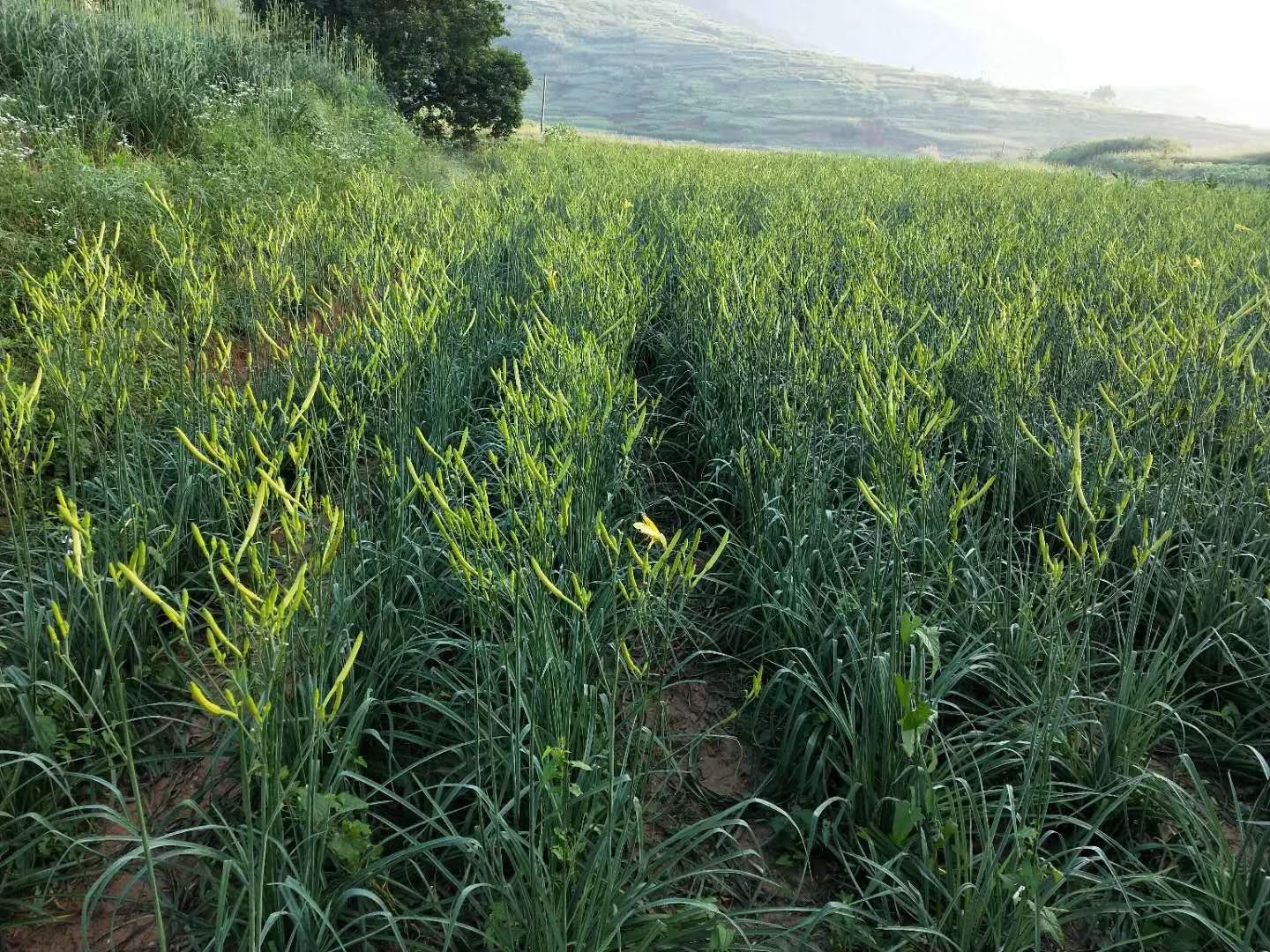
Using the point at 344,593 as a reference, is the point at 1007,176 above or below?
above

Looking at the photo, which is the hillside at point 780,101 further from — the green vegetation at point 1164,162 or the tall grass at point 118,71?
the tall grass at point 118,71

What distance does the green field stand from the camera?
1479 millimetres

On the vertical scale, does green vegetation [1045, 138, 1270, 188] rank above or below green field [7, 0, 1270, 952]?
above

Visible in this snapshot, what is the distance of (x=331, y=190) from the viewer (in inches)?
285

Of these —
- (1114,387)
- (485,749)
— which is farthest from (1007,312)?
(485,749)

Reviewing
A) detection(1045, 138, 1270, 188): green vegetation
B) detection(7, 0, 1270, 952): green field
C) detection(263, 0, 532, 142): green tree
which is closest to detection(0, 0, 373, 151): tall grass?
detection(7, 0, 1270, 952): green field

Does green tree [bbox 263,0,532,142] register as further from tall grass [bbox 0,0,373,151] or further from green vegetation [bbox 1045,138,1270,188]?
green vegetation [bbox 1045,138,1270,188]

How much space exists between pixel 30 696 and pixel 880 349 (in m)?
2.66

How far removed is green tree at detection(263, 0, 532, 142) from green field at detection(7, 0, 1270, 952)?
11156mm

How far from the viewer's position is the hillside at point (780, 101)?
71425 millimetres

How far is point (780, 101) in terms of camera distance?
84.6 meters

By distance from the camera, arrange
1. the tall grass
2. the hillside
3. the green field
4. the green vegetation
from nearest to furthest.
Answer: the green field < the tall grass < the green vegetation < the hillside

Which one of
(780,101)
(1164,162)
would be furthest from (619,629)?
(780,101)

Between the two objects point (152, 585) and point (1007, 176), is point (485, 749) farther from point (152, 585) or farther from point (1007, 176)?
point (1007, 176)
